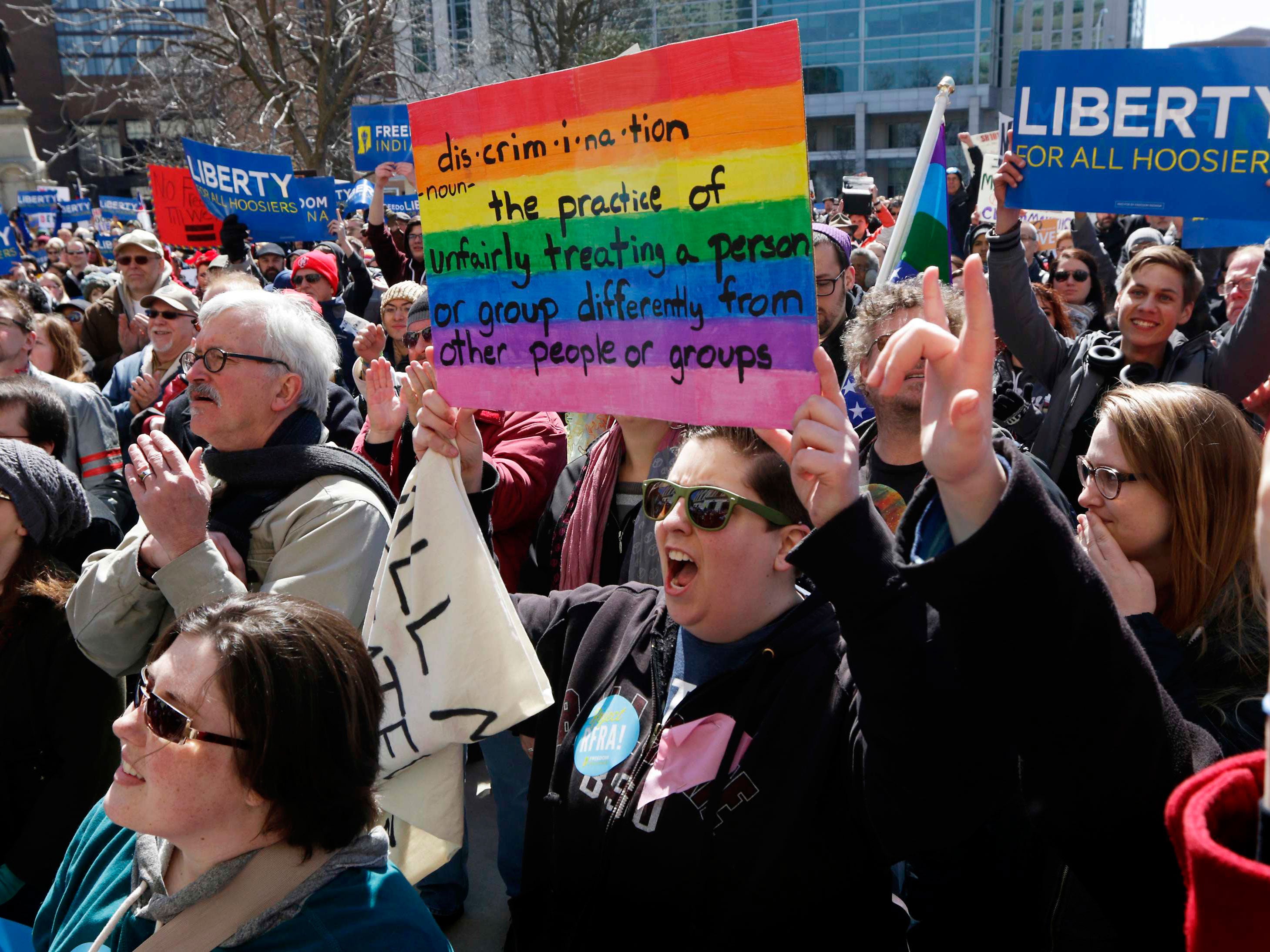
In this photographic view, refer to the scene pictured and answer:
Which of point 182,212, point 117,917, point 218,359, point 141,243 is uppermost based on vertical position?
point 182,212

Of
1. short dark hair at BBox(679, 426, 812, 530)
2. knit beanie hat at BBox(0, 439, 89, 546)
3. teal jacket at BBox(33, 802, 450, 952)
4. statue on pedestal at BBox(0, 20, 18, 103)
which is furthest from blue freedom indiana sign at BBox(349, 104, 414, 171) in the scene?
statue on pedestal at BBox(0, 20, 18, 103)

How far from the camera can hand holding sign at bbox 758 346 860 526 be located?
1589 millimetres

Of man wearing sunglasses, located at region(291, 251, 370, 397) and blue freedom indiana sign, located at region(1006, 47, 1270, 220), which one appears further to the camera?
man wearing sunglasses, located at region(291, 251, 370, 397)

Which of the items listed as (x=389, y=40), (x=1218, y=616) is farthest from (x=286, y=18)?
(x=1218, y=616)

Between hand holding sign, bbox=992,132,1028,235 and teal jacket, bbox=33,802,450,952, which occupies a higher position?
hand holding sign, bbox=992,132,1028,235

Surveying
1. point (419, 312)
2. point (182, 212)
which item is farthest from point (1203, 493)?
point (182, 212)

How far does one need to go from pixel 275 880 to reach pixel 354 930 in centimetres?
17

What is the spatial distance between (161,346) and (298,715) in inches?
159

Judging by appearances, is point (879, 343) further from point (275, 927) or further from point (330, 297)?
point (330, 297)

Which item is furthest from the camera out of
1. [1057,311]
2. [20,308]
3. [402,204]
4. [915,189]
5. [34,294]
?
[402,204]

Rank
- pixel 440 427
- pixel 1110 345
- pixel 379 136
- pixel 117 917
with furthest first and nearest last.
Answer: pixel 379 136, pixel 1110 345, pixel 440 427, pixel 117 917

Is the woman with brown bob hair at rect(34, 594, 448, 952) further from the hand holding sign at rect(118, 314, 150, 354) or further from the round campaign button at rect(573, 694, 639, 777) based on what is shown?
the hand holding sign at rect(118, 314, 150, 354)

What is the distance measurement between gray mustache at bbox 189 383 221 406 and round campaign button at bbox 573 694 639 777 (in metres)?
1.35

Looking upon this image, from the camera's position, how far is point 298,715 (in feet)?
6.11
